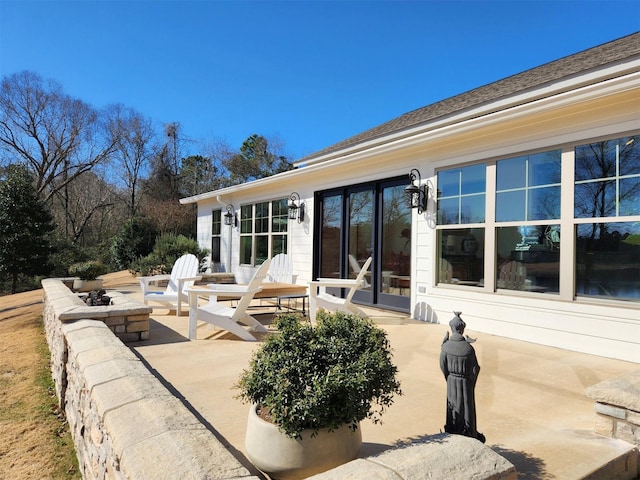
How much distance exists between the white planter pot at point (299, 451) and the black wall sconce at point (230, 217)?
9750 millimetres

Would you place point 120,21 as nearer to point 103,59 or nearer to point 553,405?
point 103,59

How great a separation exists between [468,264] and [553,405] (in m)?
2.66

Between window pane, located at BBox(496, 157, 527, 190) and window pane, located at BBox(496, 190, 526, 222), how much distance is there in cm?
9

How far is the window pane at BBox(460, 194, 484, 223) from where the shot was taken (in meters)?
→ 5.15

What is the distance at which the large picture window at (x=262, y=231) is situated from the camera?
935cm

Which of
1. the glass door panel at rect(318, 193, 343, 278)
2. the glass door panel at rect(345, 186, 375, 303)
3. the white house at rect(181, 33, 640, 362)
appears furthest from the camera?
the glass door panel at rect(318, 193, 343, 278)

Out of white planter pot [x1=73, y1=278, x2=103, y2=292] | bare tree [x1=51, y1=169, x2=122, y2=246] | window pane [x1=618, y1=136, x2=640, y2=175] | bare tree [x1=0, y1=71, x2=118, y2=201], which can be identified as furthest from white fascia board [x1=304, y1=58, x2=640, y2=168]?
bare tree [x1=51, y1=169, x2=122, y2=246]

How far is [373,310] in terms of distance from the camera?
261 inches

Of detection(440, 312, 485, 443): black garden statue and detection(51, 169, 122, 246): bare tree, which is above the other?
detection(51, 169, 122, 246): bare tree

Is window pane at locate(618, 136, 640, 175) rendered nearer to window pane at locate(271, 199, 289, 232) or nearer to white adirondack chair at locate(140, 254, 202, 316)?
white adirondack chair at locate(140, 254, 202, 316)

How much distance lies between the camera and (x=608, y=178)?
159 inches

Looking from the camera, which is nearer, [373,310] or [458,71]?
[373,310]

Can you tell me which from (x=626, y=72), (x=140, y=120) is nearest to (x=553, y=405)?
(x=626, y=72)

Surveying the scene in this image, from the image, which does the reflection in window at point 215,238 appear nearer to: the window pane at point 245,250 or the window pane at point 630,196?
the window pane at point 245,250
